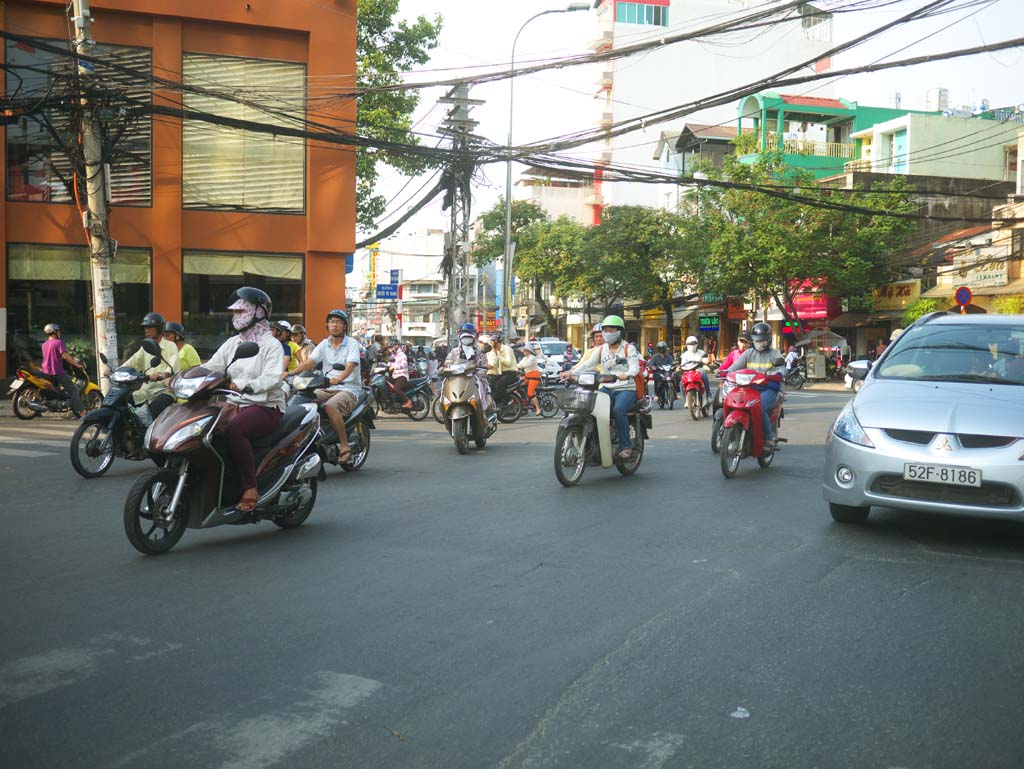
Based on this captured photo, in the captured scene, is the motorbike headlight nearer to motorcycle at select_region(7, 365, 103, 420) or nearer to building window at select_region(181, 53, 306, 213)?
motorcycle at select_region(7, 365, 103, 420)

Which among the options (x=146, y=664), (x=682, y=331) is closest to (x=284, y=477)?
(x=146, y=664)

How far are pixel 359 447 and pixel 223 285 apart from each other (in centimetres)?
1255

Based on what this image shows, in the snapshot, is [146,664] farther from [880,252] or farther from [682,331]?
[682,331]

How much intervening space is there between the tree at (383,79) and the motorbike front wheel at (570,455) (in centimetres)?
2171

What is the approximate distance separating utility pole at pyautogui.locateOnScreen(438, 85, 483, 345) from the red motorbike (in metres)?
12.2

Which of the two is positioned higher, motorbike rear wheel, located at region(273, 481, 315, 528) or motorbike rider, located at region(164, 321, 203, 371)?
motorbike rider, located at region(164, 321, 203, 371)

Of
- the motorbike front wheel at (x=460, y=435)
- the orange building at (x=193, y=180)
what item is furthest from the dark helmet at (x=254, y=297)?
the orange building at (x=193, y=180)

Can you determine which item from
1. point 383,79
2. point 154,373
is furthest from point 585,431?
point 383,79

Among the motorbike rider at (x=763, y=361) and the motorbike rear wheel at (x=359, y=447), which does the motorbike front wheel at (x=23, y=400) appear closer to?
the motorbike rear wheel at (x=359, y=447)

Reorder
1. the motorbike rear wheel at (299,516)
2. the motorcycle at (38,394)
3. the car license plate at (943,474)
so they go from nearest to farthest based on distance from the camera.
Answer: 1. the car license plate at (943,474)
2. the motorbike rear wheel at (299,516)
3. the motorcycle at (38,394)

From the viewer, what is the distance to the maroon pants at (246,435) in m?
6.54

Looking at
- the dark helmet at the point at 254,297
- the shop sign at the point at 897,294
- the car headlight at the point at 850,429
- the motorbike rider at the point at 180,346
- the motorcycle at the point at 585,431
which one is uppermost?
the shop sign at the point at 897,294

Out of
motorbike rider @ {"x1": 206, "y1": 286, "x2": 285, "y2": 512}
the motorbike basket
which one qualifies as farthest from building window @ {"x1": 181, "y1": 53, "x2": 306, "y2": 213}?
motorbike rider @ {"x1": 206, "y1": 286, "x2": 285, "y2": 512}

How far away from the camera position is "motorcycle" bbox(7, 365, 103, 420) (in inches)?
675
